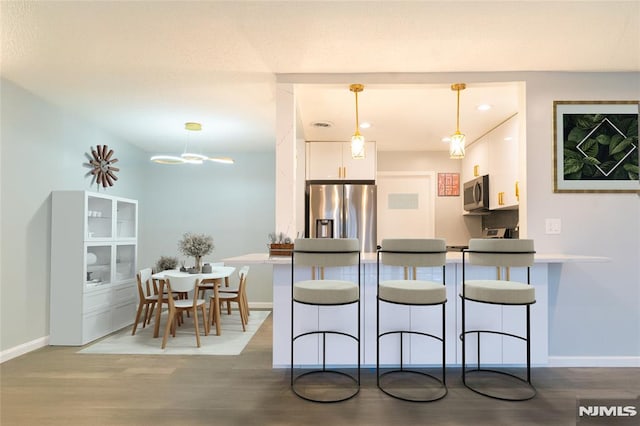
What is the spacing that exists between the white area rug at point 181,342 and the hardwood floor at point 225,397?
253 mm

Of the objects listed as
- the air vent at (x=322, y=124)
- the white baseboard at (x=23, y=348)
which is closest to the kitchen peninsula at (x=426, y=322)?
the air vent at (x=322, y=124)

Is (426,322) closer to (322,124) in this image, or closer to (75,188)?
(322,124)

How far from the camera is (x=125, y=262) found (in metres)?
4.52

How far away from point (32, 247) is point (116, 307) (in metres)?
1.12

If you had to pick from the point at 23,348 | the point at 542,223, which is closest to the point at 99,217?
the point at 23,348

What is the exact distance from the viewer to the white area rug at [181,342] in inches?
135

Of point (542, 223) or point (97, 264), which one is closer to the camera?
point (542, 223)

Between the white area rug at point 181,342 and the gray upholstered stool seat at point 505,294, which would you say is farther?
the white area rug at point 181,342

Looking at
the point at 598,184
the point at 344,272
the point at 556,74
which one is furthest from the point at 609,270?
the point at 344,272

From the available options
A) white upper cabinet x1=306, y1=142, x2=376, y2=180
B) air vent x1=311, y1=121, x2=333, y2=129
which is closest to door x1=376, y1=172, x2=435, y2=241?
white upper cabinet x1=306, y1=142, x2=376, y2=180

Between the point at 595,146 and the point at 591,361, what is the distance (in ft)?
5.69

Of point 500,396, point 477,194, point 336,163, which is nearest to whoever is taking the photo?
point 500,396

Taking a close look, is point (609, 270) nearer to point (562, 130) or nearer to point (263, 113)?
point (562, 130)

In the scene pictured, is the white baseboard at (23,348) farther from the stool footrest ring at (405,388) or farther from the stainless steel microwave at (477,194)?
the stainless steel microwave at (477,194)
